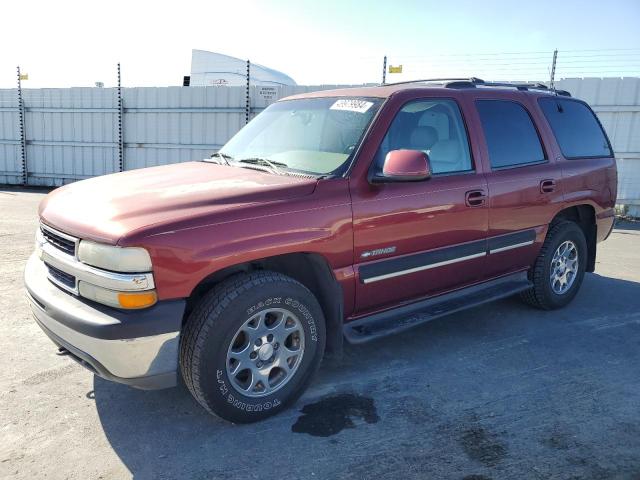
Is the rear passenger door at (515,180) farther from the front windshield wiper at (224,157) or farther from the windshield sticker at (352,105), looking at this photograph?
the front windshield wiper at (224,157)

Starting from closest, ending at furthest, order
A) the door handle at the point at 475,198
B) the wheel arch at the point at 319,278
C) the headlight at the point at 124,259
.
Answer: the headlight at the point at 124,259 → the wheel arch at the point at 319,278 → the door handle at the point at 475,198

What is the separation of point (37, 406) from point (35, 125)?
13.2 meters

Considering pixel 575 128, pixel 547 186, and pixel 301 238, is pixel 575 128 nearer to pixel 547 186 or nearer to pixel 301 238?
pixel 547 186

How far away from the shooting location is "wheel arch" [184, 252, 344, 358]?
10.4 ft

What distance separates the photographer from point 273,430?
298cm

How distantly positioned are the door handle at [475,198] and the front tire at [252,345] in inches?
57.6

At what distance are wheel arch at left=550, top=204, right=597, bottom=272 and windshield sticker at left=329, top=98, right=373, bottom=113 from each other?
245 cm

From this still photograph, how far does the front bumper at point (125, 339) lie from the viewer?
99.6 inches

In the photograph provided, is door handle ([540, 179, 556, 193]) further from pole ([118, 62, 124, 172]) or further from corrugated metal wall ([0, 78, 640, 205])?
pole ([118, 62, 124, 172])

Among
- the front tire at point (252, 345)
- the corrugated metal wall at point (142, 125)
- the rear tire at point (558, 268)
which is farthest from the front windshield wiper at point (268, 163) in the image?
the corrugated metal wall at point (142, 125)

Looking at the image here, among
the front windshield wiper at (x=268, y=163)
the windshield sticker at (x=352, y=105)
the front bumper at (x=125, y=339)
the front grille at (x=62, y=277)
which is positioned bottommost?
the front bumper at (x=125, y=339)

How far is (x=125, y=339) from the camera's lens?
8.27ft

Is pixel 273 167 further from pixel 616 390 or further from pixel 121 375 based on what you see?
pixel 616 390

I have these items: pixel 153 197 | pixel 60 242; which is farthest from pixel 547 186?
pixel 60 242
